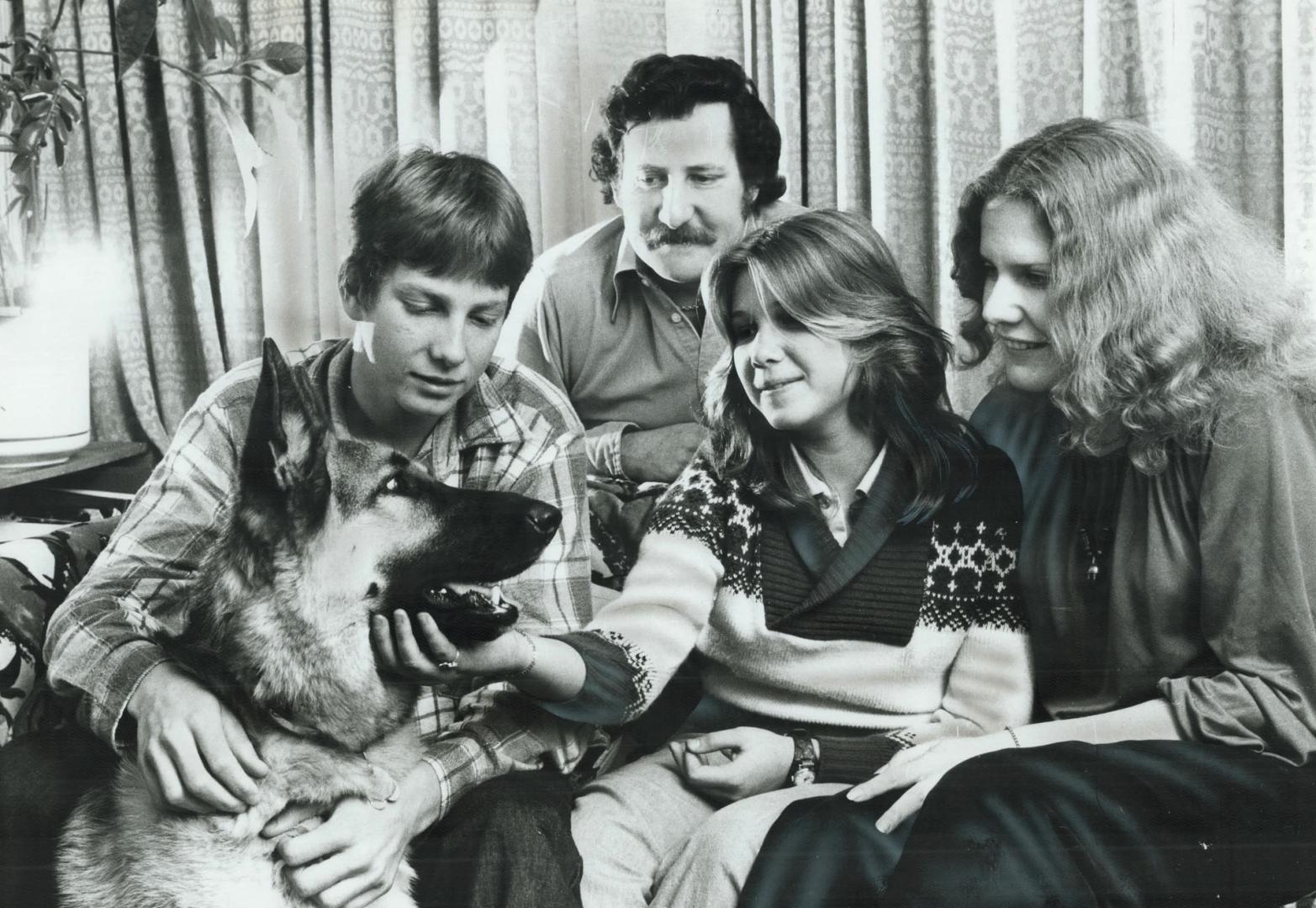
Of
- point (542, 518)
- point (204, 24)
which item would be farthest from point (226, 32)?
point (542, 518)

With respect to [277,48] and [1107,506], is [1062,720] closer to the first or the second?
[1107,506]

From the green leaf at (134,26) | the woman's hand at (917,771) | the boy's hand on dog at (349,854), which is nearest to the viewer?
the boy's hand on dog at (349,854)

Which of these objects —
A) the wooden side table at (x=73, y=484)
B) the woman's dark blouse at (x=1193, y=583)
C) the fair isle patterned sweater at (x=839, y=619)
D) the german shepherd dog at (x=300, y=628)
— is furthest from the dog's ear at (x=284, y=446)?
the woman's dark blouse at (x=1193, y=583)

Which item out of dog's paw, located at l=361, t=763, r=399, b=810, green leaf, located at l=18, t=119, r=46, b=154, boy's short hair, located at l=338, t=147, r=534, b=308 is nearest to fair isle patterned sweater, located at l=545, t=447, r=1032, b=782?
dog's paw, located at l=361, t=763, r=399, b=810

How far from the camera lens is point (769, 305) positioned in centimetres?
141

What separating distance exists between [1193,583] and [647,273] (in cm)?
79

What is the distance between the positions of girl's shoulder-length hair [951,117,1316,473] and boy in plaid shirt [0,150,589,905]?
646 mm

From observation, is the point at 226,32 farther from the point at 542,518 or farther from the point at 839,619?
the point at 839,619

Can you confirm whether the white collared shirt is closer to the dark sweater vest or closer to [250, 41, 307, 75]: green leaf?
the dark sweater vest

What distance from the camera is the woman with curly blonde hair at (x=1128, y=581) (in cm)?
134

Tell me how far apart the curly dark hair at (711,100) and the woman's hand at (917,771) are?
73cm

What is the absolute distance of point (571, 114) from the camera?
147 centimetres

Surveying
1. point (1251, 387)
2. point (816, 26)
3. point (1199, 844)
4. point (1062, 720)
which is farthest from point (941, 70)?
point (1199, 844)

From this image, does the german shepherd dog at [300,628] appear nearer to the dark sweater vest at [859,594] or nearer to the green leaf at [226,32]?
the dark sweater vest at [859,594]
